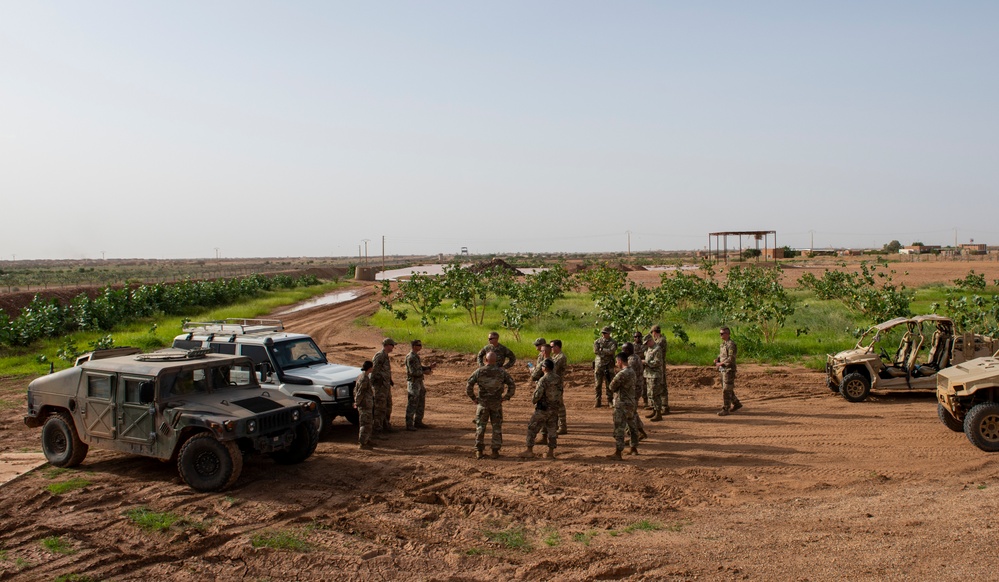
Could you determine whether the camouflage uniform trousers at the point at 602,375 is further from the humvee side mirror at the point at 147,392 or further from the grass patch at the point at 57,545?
the grass patch at the point at 57,545

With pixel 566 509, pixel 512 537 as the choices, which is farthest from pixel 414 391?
pixel 512 537

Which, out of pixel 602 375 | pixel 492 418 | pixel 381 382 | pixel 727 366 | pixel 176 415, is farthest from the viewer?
pixel 602 375

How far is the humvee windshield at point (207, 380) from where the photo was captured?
10109mm

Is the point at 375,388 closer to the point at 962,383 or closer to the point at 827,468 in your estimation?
the point at 827,468

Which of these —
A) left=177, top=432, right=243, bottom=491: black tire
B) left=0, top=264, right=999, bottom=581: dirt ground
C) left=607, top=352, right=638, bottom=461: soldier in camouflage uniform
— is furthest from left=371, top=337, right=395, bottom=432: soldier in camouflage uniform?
left=607, top=352, right=638, bottom=461: soldier in camouflage uniform

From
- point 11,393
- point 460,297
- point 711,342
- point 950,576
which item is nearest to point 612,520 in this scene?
point 950,576

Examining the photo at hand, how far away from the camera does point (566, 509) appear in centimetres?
880

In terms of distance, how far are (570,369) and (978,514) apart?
38.8 ft

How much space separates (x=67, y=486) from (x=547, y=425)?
22.6 feet

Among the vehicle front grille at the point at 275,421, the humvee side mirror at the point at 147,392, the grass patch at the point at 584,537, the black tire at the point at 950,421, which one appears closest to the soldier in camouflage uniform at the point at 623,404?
the grass patch at the point at 584,537

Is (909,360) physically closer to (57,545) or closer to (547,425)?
(547,425)

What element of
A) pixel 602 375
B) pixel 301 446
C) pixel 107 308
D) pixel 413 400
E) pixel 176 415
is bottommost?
pixel 301 446

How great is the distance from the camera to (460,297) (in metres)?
30.1

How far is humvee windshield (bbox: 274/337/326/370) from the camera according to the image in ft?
42.5
